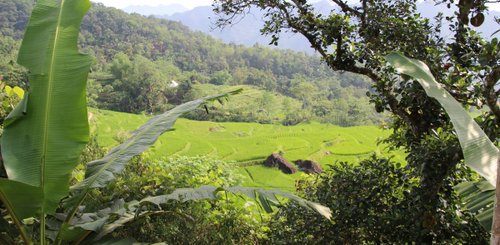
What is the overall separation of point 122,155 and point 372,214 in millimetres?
1281

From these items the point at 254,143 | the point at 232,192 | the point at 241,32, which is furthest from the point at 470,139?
the point at 241,32

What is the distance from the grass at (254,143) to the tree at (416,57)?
43.2 ft

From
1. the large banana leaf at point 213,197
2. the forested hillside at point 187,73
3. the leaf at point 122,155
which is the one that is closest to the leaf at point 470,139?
the large banana leaf at point 213,197

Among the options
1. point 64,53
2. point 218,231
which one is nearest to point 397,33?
point 218,231

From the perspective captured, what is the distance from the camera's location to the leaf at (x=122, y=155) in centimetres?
186

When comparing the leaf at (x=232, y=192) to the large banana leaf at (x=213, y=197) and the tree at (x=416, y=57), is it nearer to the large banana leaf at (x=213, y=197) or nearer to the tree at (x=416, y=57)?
the large banana leaf at (x=213, y=197)

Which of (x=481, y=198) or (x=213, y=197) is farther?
(x=213, y=197)

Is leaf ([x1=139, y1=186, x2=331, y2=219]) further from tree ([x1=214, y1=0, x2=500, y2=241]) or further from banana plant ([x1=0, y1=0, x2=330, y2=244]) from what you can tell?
tree ([x1=214, y1=0, x2=500, y2=241])

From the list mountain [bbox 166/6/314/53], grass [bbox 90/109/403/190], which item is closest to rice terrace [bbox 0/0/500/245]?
grass [bbox 90/109/403/190]

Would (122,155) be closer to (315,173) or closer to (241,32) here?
(315,173)

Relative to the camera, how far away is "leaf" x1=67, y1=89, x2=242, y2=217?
73.4 inches

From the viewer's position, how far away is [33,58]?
6.04ft

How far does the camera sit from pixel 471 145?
1301 mm

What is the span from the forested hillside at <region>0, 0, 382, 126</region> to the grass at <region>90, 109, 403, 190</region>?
2673mm
